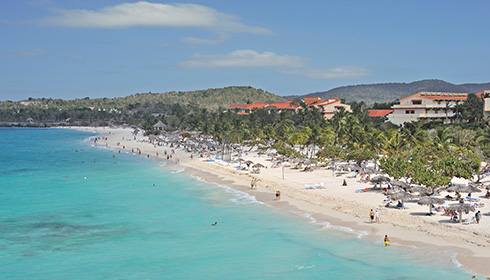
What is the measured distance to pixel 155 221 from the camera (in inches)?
1325

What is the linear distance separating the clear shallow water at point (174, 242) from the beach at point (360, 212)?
1.35 metres

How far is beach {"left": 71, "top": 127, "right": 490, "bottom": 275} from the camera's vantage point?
81.5 ft

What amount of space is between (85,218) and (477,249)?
2819 cm

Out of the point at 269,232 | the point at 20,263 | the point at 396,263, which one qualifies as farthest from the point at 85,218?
the point at 396,263

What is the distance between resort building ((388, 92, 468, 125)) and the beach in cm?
3685

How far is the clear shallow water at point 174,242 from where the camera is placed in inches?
918

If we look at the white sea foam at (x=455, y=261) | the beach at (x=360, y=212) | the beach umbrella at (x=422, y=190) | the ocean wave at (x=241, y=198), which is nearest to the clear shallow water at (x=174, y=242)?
the ocean wave at (x=241, y=198)

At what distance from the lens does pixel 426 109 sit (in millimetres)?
81250

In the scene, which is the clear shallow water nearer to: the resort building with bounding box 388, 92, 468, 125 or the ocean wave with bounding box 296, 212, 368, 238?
the ocean wave with bounding box 296, 212, 368, 238

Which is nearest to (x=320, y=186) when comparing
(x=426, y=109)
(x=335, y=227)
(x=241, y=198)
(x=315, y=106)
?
(x=241, y=198)

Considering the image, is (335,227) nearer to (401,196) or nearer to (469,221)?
(401,196)

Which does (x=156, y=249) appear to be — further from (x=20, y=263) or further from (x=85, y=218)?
(x=85, y=218)

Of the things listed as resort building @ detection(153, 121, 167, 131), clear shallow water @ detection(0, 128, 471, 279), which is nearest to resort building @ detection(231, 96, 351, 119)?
resort building @ detection(153, 121, 167, 131)

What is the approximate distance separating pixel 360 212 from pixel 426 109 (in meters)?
55.6
